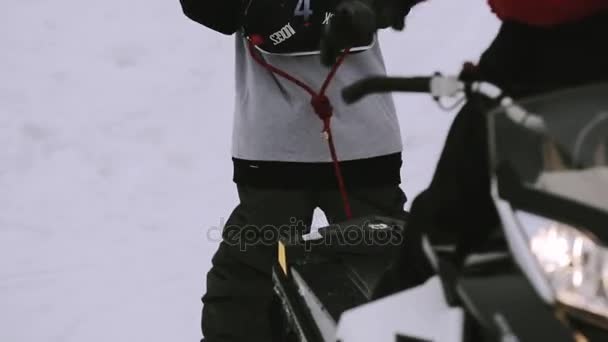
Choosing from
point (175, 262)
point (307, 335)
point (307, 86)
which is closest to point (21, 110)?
point (175, 262)

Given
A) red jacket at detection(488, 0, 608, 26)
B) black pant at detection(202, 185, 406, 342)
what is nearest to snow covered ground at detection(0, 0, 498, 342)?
black pant at detection(202, 185, 406, 342)

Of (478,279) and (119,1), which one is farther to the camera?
(119,1)

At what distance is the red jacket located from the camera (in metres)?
0.99

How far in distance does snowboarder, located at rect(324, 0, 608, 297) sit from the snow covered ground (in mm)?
1482

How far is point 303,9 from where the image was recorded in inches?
69.6

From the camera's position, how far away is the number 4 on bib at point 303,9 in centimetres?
176

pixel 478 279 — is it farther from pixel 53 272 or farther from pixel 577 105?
pixel 53 272

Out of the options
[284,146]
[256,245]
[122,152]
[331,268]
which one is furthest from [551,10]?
[122,152]

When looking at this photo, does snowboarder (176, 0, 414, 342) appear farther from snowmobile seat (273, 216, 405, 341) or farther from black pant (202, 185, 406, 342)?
snowmobile seat (273, 216, 405, 341)

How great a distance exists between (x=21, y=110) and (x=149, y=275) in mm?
1348

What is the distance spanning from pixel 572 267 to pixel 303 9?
1094 millimetres

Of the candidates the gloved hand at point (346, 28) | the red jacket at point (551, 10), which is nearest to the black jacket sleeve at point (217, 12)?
the gloved hand at point (346, 28)

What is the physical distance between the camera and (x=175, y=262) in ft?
8.81

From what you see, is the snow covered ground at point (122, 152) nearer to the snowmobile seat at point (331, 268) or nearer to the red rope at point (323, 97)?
the red rope at point (323, 97)
